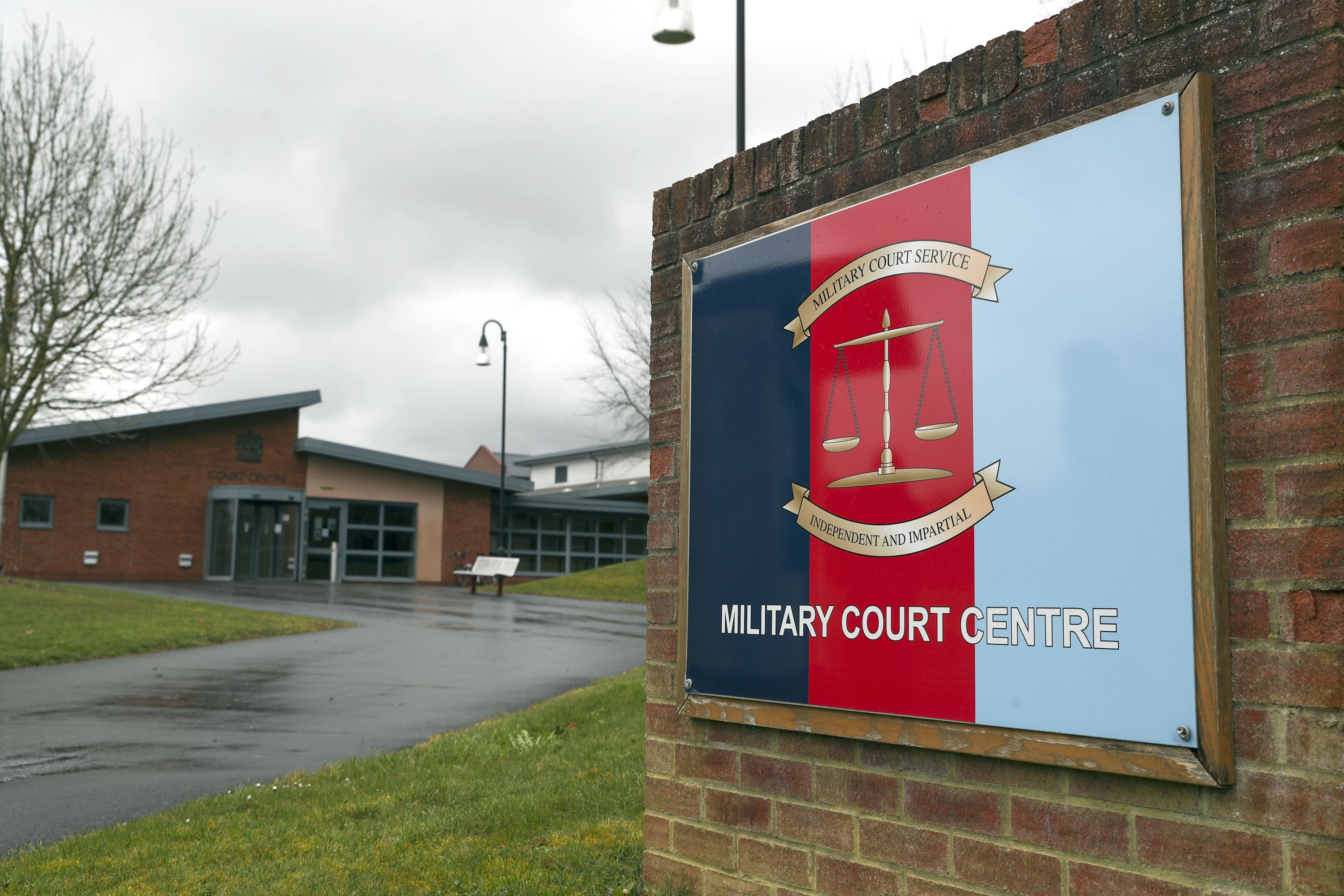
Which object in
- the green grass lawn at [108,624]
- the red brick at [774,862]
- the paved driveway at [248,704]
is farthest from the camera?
the green grass lawn at [108,624]

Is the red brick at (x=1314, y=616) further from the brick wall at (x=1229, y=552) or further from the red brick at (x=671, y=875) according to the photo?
the red brick at (x=671, y=875)

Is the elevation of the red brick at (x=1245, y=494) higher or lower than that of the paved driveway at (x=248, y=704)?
higher

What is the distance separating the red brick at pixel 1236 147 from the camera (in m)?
2.54

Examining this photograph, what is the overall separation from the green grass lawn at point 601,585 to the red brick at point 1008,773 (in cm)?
2489

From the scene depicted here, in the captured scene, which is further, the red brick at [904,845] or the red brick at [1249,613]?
the red brick at [904,845]

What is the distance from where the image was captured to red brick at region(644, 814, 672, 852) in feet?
12.7

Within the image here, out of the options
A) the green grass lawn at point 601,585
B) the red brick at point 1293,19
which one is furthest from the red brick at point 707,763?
the green grass lawn at point 601,585

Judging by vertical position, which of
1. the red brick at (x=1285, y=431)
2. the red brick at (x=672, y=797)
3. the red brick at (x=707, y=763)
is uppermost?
the red brick at (x=1285, y=431)

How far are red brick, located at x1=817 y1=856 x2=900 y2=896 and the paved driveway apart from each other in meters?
3.91

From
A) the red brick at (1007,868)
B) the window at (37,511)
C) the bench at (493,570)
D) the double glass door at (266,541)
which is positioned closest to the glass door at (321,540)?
the double glass door at (266,541)

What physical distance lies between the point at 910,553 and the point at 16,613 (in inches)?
671

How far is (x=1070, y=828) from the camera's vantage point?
269 cm

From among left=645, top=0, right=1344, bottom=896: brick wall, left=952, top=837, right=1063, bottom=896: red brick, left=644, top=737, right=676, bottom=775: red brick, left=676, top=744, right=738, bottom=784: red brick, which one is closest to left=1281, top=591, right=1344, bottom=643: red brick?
left=645, top=0, right=1344, bottom=896: brick wall

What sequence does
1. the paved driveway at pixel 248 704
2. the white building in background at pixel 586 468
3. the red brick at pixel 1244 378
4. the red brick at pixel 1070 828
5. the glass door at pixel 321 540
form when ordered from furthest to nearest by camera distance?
the white building in background at pixel 586 468
the glass door at pixel 321 540
the paved driveway at pixel 248 704
the red brick at pixel 1070 828
the red brick at pixel 1244 378
